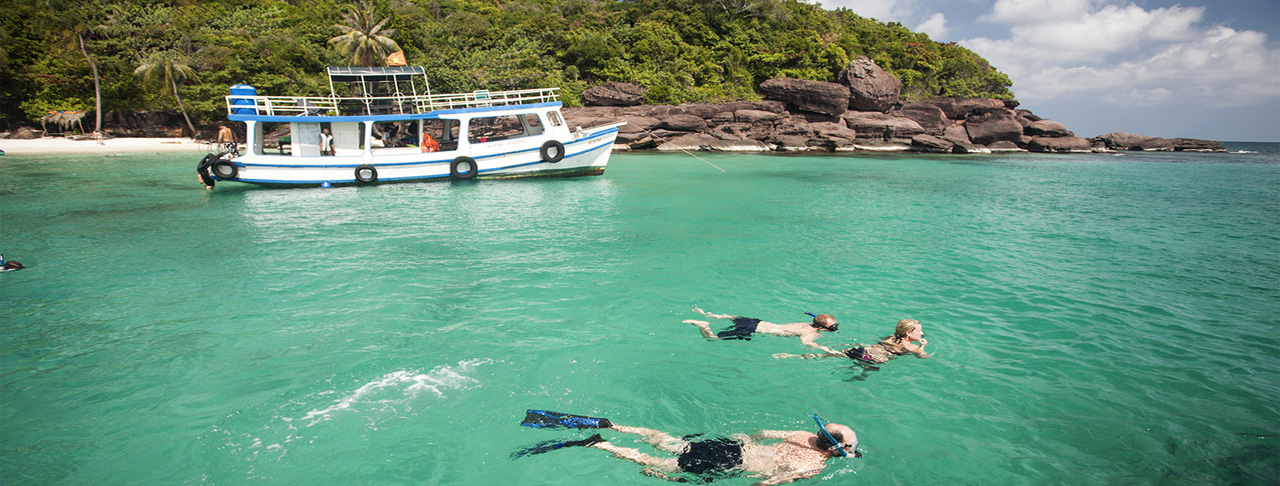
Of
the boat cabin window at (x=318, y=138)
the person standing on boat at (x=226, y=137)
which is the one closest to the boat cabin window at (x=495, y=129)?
the boat cabin window at (x=318, y=138)

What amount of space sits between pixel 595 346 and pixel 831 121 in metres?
43.2

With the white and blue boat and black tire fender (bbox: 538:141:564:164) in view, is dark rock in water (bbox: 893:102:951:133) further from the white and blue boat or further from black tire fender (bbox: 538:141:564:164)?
black tire fender (bbox: 538:141:564:164)

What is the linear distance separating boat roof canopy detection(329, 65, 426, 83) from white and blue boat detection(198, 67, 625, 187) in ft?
0.11

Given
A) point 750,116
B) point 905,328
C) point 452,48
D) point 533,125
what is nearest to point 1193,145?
point 750,116

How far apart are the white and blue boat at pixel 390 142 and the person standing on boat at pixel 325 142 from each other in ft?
0.12

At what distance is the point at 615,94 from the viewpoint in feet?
143

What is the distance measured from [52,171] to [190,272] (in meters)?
23.3

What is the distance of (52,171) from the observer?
2392cm

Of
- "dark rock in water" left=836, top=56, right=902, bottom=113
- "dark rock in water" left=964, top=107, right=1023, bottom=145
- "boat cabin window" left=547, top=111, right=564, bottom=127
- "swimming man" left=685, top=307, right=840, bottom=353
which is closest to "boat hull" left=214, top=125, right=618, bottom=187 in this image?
"boat cabin window" left=547, top=111, right=564, bottom=127

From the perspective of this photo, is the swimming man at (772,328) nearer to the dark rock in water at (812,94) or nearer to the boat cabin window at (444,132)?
the boat cabin window at (444,132)

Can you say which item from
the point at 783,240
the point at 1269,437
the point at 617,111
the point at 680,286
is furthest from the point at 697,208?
the point at 617,111

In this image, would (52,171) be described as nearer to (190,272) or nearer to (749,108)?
(190,272)

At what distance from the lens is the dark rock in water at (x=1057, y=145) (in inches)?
1946

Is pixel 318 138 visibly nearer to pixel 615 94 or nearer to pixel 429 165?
pixel 429 165
